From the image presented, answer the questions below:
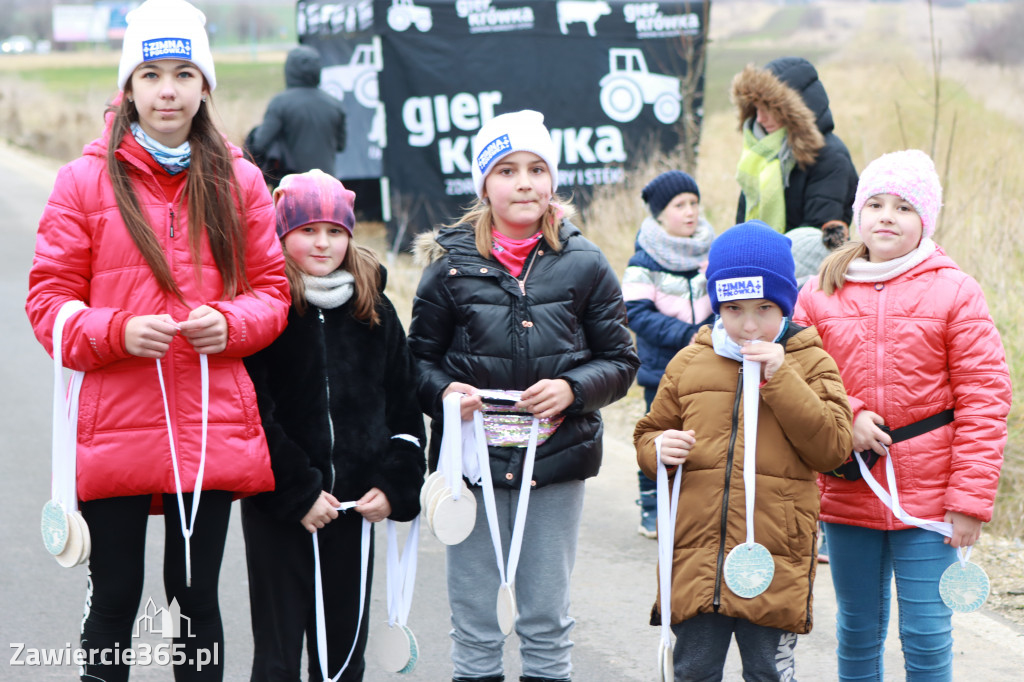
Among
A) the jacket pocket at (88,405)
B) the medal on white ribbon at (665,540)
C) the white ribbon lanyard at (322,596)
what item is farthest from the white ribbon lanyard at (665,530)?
the jacket pocket at (88,405)

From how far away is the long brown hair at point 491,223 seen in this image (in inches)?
135

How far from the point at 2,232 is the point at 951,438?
47.9ft

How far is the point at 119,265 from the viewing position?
3.01 meters

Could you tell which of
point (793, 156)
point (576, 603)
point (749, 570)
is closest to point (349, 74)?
point (793, 156)

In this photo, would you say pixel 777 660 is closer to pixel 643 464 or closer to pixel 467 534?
pixel 643 464

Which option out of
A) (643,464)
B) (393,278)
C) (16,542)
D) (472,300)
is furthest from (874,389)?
(393,278)

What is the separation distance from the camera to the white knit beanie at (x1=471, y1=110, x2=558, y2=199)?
3.42 metres

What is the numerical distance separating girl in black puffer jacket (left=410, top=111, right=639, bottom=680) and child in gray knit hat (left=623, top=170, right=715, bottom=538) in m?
1.68

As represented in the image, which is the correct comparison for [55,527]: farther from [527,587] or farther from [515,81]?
[515,81]

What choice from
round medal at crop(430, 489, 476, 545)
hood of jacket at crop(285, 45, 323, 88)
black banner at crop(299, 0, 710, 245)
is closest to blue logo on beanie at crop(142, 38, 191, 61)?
round medal at crop(430, 489, 476, 545)

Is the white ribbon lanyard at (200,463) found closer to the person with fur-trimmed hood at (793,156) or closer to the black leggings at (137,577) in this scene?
the black leggings at (137,577)

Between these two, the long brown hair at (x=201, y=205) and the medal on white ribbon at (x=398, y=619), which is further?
the medal on white ribbon at (x=398, y=619)

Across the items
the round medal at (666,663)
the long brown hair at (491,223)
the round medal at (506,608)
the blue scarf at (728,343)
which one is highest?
the long brown hair at (491,223)

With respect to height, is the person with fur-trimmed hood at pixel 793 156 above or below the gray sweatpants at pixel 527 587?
above
